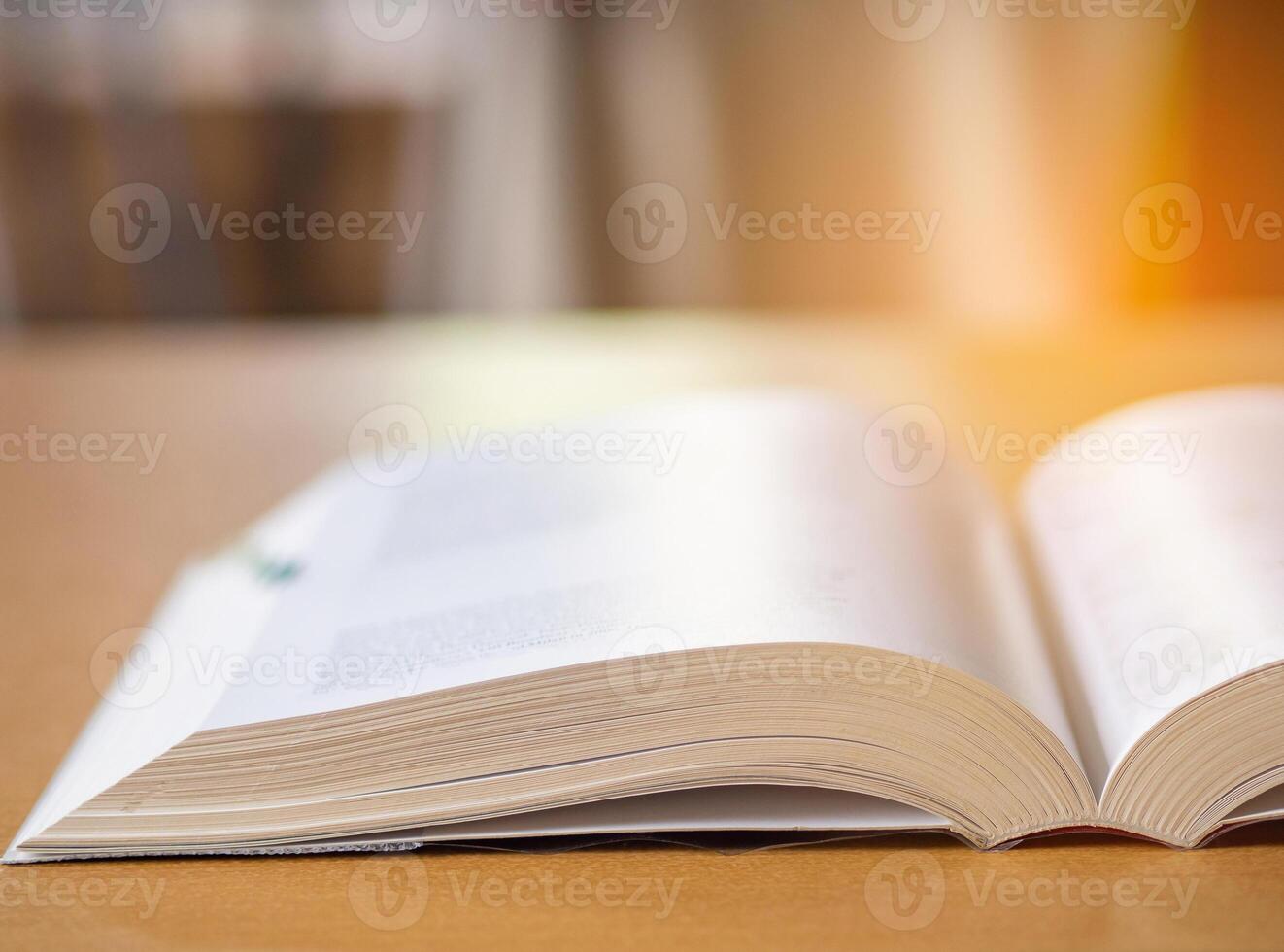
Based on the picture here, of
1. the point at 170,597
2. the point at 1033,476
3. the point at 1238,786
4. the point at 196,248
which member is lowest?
the point at 1238,786

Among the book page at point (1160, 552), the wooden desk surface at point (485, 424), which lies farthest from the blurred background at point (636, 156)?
the book page at point (1160, 552)

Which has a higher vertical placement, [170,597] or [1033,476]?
[1033,476]

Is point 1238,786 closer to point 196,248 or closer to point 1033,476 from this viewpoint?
point 1033,476

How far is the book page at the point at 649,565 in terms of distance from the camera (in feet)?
1.56

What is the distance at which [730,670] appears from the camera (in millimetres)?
446

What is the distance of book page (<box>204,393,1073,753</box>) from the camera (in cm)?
47

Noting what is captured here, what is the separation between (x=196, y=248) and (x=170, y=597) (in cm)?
264

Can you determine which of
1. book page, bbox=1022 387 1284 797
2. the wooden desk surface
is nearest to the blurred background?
the wooden desk surface

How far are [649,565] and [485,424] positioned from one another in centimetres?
63

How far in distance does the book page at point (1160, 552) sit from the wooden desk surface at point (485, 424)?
0.23 ft

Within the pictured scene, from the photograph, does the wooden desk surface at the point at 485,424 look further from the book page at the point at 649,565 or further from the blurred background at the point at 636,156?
the blurred background at the point at 636,156

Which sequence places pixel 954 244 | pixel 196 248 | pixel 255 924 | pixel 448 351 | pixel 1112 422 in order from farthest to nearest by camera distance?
pixel 196 248 < pixel 954 244 < pixel 448 351 < pixel 1112 422 < pixel 255 924

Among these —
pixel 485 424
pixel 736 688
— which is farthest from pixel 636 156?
pixel 736 688

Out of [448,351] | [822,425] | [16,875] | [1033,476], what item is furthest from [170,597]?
[448,351]
